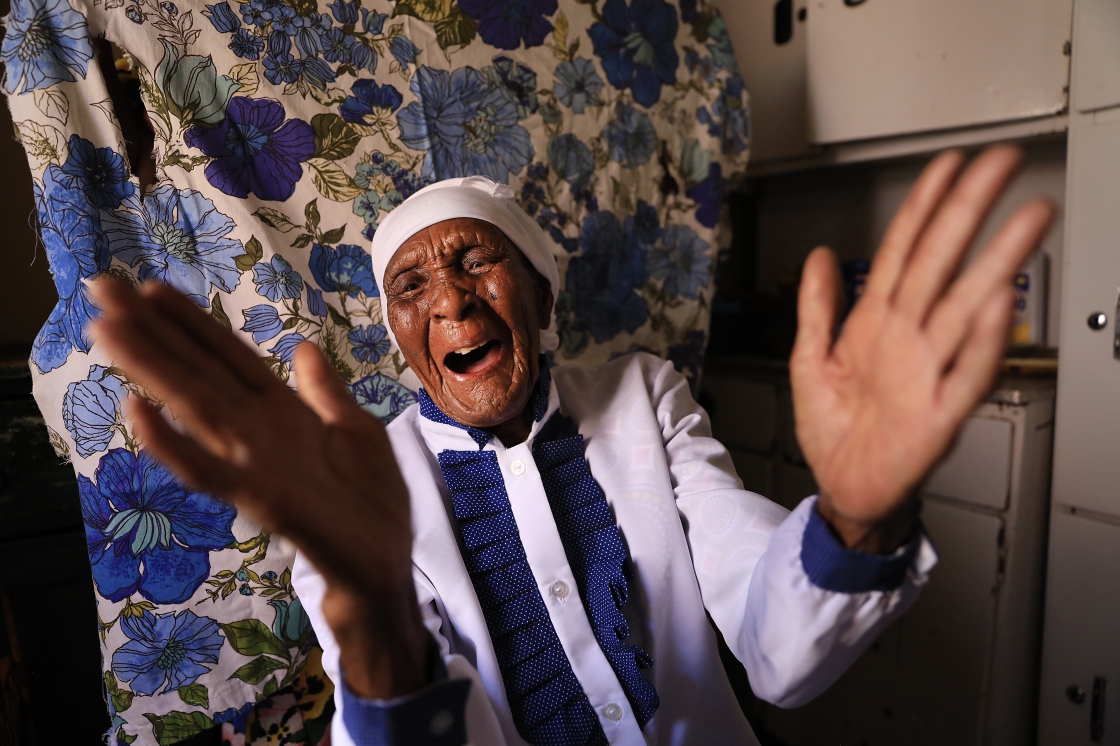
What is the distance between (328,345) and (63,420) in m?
0.39

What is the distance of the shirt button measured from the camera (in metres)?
0.55

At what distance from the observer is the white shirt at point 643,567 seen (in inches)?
31.7

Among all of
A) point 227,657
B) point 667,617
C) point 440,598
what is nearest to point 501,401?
point 440,598

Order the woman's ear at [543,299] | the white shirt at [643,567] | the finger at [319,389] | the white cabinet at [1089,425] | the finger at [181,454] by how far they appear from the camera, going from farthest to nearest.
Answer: the white cabinet at [1089,425] → the woman's ear at [543,299] → the white shirt at [643,567] → the finger at [319,389] → the finger at [181,454]

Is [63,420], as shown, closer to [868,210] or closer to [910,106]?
[910,106]

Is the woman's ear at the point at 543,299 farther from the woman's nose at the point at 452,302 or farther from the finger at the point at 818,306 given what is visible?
the finger at the point at 818,306

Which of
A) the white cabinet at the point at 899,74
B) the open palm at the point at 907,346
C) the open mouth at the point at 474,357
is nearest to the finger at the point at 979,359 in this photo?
the open palm at the point at 907,346

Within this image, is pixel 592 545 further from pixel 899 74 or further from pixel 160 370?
pixel 899 74

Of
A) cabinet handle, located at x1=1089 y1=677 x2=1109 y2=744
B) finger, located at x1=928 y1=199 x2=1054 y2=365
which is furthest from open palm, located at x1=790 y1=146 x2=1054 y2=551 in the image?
cabinet handle, located at x1=1089 y1=677 x2=1109 y2=744

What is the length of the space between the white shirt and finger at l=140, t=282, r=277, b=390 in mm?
311

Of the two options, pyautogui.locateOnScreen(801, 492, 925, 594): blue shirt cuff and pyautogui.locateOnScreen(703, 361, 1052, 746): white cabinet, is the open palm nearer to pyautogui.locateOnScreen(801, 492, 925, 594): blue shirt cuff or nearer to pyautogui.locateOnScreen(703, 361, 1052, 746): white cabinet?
pyautogui.locateOnScreen(801, 492, 925, 594): blue shirt cuff

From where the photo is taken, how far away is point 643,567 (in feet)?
3.02

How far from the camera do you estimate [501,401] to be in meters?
0.88

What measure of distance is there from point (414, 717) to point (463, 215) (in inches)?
26.0
